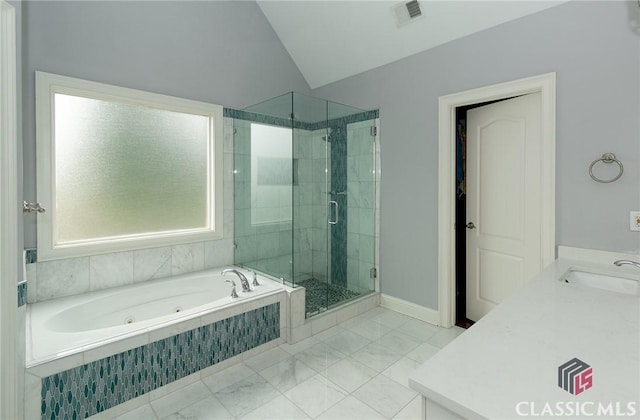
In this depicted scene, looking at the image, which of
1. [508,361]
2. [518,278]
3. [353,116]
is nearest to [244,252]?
[353,116]

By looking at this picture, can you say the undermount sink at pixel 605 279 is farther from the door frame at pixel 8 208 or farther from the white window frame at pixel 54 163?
the white window frame at pixel 54 163

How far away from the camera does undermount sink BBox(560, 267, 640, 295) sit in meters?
1.66

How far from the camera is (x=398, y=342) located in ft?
8.52

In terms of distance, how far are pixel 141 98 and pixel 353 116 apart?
6.50 ft

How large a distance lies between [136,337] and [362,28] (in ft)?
10.0

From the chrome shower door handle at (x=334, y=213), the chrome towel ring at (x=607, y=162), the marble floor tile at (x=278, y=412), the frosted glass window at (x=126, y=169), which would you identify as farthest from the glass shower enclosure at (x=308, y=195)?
the chrome towel ring at (x=607, y=162)

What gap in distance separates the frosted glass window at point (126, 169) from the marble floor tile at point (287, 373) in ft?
5.03

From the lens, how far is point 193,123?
2979 mm

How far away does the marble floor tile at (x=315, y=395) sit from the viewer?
1828mm

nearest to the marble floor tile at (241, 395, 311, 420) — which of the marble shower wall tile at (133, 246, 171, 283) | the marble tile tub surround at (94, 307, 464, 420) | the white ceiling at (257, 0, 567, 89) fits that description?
the marble tile tub surround at (94, 307, 464, 420)

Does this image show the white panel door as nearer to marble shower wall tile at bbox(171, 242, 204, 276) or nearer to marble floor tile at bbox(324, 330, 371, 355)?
marble floor tile at bbox(324, 330, 371, 355)

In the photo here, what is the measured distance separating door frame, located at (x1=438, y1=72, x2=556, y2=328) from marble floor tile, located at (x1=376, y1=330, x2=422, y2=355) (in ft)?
1.44

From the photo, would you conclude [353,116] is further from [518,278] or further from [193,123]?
[518,278]

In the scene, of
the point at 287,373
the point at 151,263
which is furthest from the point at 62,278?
the point at 287,373
